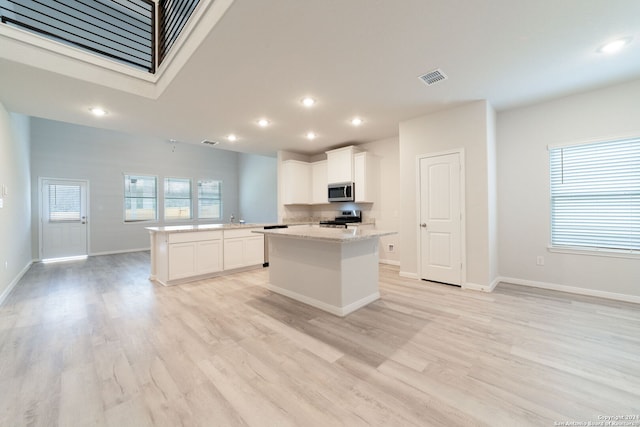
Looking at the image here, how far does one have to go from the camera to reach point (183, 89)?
3074 millimetres

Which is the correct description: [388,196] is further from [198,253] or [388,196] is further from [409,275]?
[198,253]

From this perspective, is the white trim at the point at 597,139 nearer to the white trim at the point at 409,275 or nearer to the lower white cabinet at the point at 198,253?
the white trim at the point at 409,275

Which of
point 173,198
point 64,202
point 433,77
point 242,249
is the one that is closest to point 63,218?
point 64,202

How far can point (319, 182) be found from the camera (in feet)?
20.6

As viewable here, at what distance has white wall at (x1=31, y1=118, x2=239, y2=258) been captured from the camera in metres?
6.13

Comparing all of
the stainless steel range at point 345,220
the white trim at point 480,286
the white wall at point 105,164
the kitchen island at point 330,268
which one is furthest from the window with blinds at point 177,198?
the white trim at point 480,286

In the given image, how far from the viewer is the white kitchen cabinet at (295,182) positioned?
613cm

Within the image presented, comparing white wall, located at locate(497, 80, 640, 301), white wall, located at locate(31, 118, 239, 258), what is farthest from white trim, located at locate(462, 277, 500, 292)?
white wall, located at locate(31, 118, 239, 258)

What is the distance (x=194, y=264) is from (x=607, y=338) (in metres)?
4.97

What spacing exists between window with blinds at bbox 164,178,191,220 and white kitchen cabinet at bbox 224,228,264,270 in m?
4.68

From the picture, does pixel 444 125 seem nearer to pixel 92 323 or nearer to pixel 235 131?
pixel 235 131

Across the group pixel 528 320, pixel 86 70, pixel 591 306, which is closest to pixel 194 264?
pixel 86 70

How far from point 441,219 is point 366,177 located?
181cm

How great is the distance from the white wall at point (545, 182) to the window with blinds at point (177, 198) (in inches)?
338
